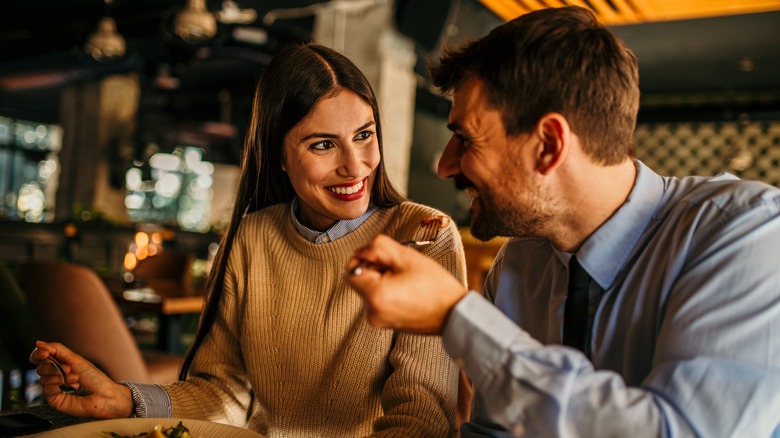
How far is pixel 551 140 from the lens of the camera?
980 mm

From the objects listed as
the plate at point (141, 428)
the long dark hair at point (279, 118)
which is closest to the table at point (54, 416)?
the plate at point (141, 428)

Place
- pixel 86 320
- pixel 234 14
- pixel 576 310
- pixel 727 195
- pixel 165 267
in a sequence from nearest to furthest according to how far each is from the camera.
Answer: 1. pixel 727 195
2. pixel 576 310
3. pixel 86 320
4. pixel 165 267
5. pixel 234 14

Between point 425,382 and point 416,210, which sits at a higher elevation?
point 416,210

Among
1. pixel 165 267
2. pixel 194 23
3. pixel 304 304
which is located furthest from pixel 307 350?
pixel 194 23

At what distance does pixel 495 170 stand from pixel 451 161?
11 centimetres

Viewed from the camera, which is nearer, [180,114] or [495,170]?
[495,170]

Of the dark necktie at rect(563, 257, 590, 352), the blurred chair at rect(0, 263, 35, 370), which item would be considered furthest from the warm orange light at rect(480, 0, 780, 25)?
the dark necktie at rect(563, 257, 590, 352)

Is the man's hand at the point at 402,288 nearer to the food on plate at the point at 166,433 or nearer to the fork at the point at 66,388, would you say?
the food on plate at the point at 166,433

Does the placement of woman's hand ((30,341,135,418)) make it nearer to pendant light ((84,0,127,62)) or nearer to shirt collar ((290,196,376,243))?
shirt collar ((290,196,376,243))

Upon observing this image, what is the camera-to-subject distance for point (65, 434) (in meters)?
1.02

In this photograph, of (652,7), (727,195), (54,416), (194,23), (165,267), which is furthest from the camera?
(652,7)

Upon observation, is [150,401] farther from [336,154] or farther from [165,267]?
[165,267]

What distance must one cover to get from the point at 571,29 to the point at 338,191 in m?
0.65

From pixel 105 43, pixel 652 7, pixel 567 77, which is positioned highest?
pixel 652 7
